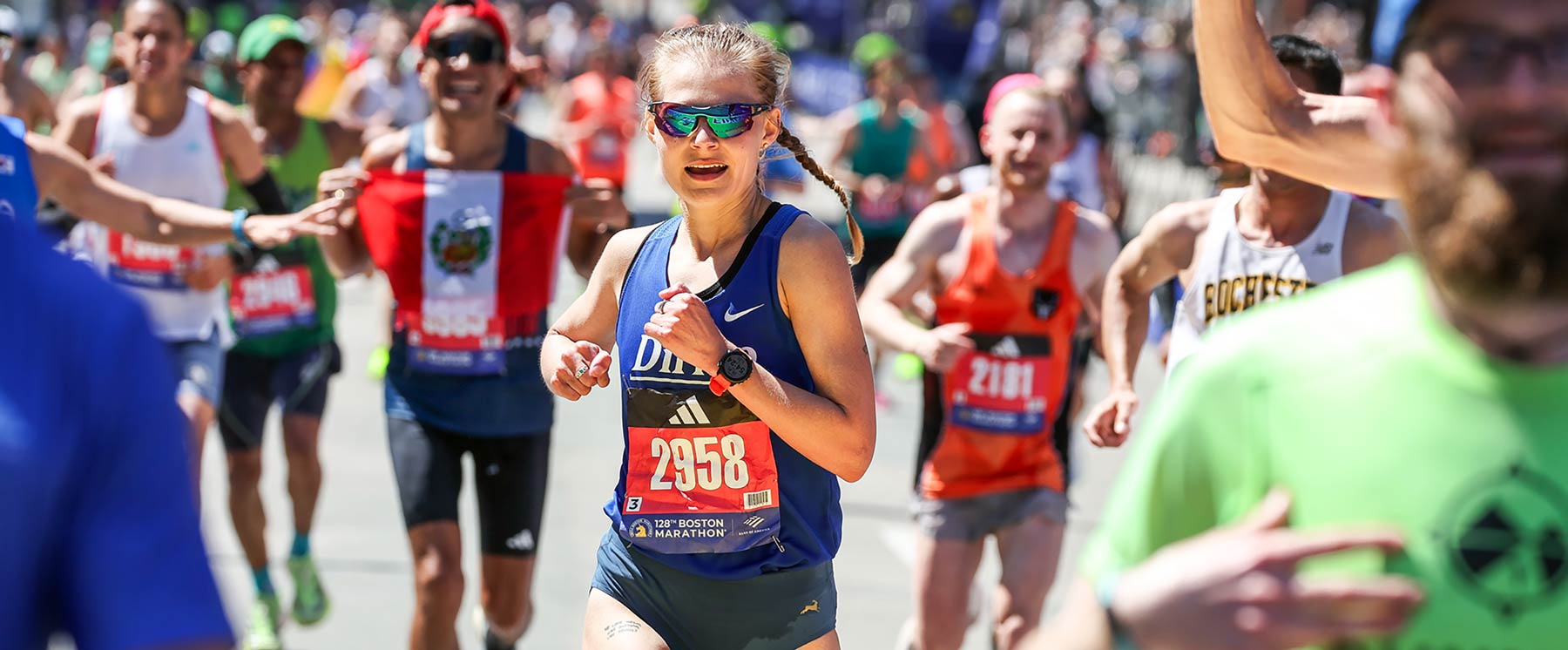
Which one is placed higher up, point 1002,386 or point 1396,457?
point 1396,457

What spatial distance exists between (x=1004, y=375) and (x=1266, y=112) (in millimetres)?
2834

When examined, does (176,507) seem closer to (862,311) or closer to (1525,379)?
(1525,379)


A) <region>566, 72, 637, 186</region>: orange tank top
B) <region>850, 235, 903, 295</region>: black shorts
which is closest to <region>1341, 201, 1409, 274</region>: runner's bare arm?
<region>850, 235, 903, 295</region>: black shorts

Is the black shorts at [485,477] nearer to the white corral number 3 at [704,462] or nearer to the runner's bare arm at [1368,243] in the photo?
the white corral number 3 at [704,462]

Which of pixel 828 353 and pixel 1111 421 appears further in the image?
pixel 1111 421

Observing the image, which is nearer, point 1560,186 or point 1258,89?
point 1560,186

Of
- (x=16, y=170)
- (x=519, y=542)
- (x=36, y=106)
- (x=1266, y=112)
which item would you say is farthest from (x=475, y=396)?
(x=36, y=106)

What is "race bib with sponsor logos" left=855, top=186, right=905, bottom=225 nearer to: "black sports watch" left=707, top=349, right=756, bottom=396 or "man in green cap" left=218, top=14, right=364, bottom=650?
"man in green cap" left=218, top=14, right=364, bottom=650

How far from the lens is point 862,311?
568 cm

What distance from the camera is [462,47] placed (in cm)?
543

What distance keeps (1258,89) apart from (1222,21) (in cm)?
13

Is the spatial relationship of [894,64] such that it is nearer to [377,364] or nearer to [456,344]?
[377,364]

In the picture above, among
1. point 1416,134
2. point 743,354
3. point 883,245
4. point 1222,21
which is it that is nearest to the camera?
point 1416,134

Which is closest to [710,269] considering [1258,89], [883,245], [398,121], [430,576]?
[1258,89]
